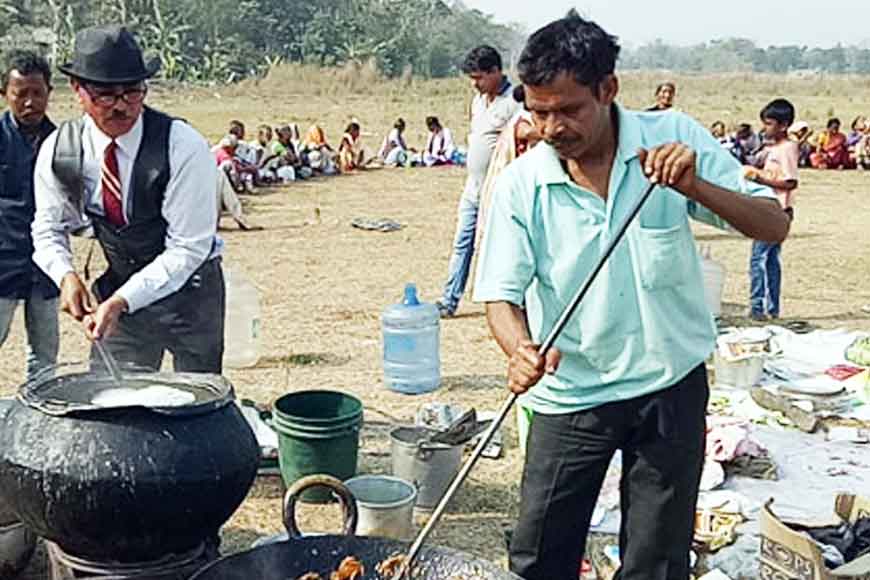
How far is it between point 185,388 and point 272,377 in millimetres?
3208

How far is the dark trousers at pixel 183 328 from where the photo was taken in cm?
383

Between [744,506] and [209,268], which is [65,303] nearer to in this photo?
[209,268]

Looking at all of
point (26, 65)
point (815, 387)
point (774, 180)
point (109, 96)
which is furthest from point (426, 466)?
point (774, 180)

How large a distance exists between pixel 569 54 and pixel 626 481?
117cm

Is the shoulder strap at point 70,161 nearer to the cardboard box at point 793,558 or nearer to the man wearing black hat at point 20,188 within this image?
the man wearing black hat at point 20,188

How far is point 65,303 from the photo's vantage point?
3340mm

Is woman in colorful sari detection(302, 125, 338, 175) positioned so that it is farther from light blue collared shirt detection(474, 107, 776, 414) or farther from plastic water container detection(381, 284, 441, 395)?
light blue collared shirt detection(474, 107, 776, 414)

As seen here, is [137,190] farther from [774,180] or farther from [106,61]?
[774,180]

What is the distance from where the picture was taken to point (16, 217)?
4473 millimetres

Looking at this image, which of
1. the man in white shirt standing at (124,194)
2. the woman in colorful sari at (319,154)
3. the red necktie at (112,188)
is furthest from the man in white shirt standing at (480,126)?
the woman in colorful sari at (319,154)

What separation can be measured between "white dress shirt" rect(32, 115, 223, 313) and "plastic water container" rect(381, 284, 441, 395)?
2556 millimetres

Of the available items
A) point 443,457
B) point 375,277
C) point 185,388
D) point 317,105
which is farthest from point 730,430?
point 317,105

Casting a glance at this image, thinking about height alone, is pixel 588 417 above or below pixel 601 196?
below

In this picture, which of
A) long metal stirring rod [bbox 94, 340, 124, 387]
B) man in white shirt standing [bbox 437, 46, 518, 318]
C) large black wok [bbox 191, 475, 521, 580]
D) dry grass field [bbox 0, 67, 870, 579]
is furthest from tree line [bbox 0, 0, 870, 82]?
large black wok [bbox 191, 475, 521, 580]
